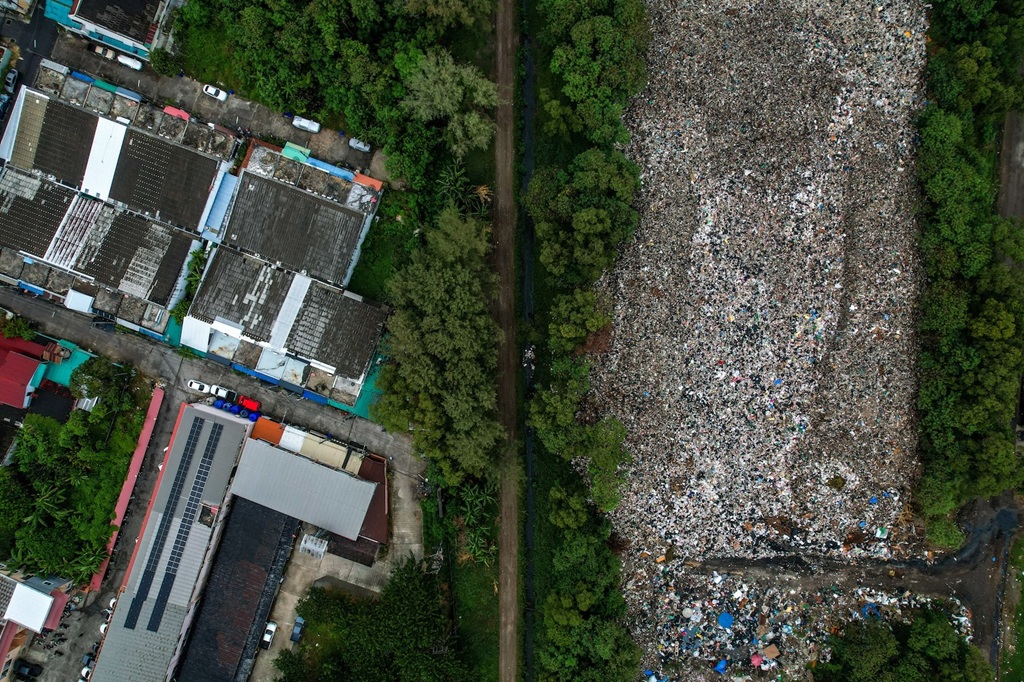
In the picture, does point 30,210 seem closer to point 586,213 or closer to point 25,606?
point 25,606

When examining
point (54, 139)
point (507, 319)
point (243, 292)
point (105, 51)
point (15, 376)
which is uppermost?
point (105, 51)

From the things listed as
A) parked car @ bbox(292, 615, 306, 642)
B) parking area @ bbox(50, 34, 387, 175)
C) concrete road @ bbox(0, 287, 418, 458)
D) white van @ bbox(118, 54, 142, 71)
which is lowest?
parked car @ bbox(292, 615, 306, 642)

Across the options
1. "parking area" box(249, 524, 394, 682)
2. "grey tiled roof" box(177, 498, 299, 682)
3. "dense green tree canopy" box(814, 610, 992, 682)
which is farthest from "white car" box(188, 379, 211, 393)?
"dense green tree canopy" box(814, 610, 992, 682)

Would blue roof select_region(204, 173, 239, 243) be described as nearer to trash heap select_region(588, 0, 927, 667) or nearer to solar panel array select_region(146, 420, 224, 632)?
solar panel array select_region(146, 420, 224, 632)

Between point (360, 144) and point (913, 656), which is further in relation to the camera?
point (360, 144)

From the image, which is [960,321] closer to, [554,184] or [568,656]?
[554,184]

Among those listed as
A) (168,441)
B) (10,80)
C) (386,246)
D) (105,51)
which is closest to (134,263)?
(168,441)
